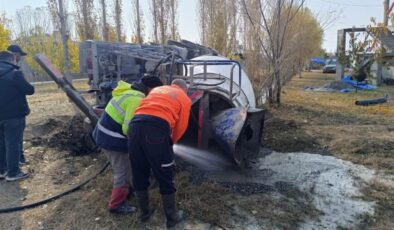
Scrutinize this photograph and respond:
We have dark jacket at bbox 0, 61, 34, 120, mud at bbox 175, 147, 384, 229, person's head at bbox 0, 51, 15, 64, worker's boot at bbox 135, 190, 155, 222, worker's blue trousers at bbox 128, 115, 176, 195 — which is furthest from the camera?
person's head at bbox 0, 51, 15, 64

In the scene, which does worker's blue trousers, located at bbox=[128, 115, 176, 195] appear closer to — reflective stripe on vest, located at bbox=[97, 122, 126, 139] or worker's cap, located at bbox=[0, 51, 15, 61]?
reflective stripe on vest, located at bbox=[97, 122, 126, 139]

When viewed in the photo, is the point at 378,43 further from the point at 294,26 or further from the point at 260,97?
the point at 260,97

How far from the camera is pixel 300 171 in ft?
16.6

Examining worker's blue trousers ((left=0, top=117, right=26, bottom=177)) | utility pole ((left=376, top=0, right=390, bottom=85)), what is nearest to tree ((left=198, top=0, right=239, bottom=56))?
utility pole ((left=376, top=0, right=390, bottom=85))

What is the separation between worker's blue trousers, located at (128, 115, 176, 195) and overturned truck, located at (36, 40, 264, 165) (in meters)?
1.45

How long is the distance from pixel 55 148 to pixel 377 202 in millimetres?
5121

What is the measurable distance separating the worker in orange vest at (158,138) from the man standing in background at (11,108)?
2244 millimetres

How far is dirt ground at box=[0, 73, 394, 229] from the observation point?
11.8ft

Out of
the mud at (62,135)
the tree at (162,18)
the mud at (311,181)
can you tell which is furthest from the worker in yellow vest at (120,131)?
the tree at (162,18)

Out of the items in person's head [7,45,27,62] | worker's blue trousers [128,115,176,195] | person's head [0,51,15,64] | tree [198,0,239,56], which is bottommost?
worker's blue trousers [128,115,176,195]

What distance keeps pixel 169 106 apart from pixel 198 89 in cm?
191

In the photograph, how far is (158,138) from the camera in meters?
3.14

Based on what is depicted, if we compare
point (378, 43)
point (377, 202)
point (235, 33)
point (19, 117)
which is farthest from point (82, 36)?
point (377, 202)

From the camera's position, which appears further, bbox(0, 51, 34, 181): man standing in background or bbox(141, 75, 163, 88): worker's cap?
bbox(0, 51, 34, 181): man standing in background
